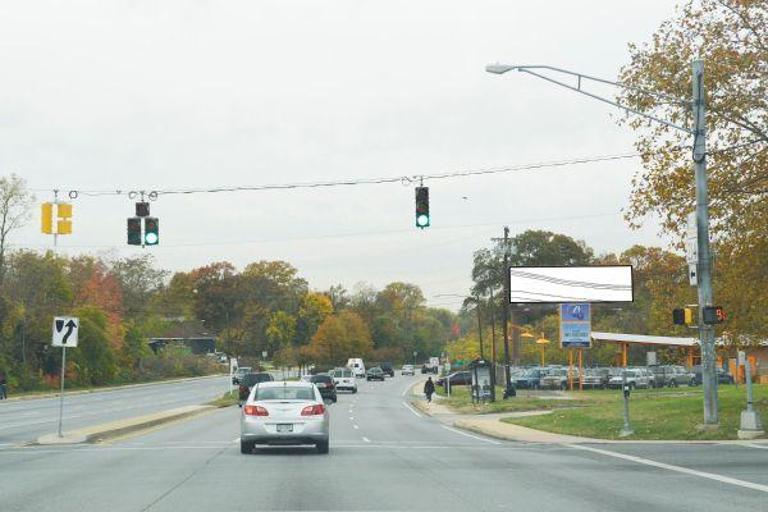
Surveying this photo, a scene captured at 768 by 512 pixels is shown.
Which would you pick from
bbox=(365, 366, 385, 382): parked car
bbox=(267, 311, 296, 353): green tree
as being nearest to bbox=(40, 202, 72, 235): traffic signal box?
bbox=(365, 366, 385, 382): parked car

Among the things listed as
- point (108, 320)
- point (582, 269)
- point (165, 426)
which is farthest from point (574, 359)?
point (165, 426)

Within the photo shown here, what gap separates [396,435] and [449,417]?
15.5 metres

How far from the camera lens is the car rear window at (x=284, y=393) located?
2119 cm

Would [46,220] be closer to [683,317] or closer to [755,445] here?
[683,317]

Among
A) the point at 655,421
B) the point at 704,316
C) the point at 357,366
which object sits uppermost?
the point at 704,316

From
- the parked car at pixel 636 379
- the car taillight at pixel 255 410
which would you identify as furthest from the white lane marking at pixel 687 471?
the parked car at pixel 636 379

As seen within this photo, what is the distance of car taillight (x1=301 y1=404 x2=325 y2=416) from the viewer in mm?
20734

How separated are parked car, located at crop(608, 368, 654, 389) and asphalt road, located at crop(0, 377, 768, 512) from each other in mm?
46126

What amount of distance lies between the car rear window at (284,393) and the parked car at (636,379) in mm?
51867

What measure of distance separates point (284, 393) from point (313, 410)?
2.78ft

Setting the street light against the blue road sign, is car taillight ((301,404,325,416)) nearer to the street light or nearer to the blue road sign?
the street light

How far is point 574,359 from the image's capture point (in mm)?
100875

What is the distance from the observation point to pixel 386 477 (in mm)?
16219

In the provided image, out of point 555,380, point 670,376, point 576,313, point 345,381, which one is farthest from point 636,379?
point 345,381
